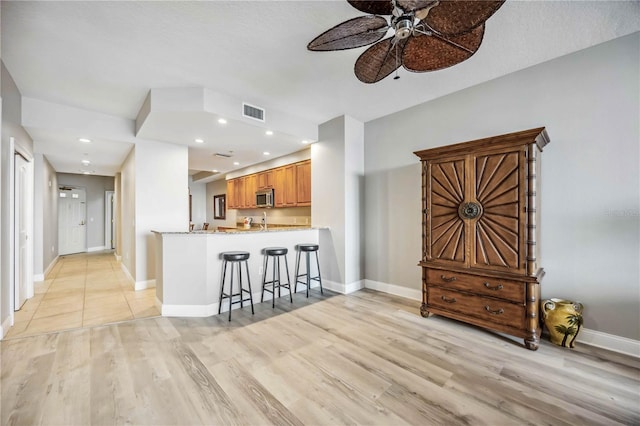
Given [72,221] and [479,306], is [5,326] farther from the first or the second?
[72,221]

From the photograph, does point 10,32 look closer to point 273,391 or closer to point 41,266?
point 273,391

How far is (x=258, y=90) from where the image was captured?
334 cm

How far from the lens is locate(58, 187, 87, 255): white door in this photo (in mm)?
8117

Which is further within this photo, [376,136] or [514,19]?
[376,136]

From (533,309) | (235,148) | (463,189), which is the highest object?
(235,148)

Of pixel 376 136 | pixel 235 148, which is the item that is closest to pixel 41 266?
pixel 235 148

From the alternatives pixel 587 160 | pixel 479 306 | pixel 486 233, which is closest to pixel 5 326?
pixel 479 306

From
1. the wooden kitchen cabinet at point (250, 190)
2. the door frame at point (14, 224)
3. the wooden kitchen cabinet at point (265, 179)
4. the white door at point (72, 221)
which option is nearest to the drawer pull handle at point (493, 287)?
the wooden kitchen cabinet at point (265, 179)

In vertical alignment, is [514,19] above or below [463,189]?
above

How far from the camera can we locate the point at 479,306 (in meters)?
2.80

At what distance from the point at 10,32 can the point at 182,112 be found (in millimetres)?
1405

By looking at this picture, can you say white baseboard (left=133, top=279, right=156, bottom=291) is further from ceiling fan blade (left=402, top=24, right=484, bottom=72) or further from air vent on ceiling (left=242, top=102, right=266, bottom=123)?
ceiling fan blade (left=402, top=24, right=484, bottom=72)

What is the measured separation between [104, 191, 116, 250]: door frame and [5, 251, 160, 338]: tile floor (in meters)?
3.79

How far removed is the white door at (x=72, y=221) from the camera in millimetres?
8117
